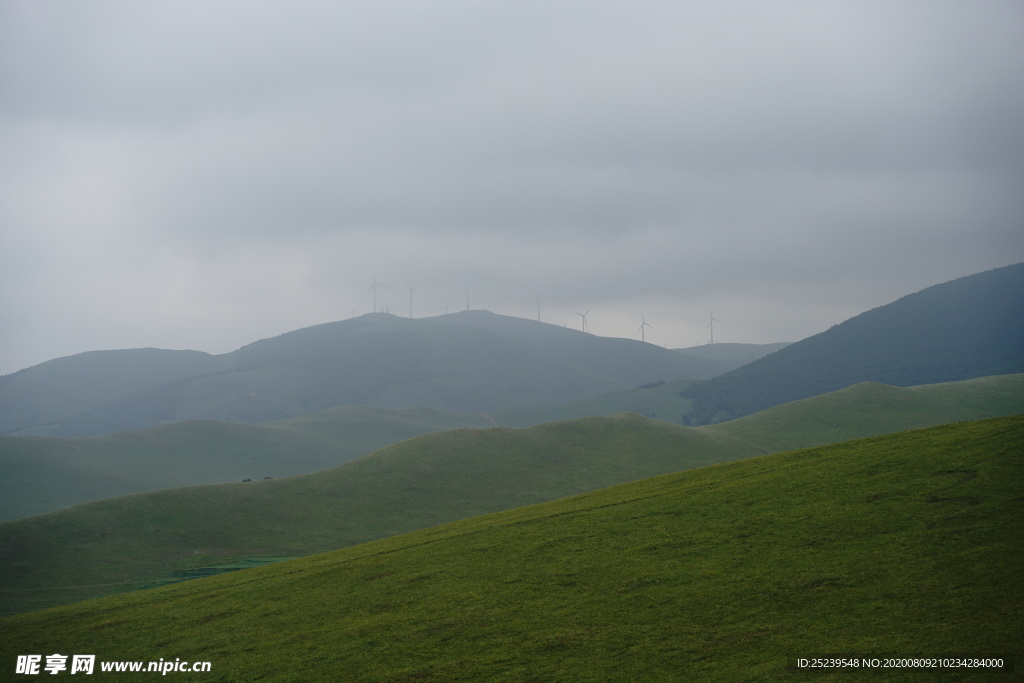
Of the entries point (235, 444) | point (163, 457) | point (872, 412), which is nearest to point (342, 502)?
point (163, 457)

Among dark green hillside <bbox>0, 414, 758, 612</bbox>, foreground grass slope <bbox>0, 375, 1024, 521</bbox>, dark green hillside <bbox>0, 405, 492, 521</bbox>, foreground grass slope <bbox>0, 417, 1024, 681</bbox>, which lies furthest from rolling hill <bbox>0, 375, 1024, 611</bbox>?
dark green hillside <bbox>0, 405, 492, 521</bbox>

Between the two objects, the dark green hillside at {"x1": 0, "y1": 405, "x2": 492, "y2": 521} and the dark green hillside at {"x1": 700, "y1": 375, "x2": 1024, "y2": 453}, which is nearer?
the dark green hillside at {"x1": 700, "y1": 375, "x2": 1024, "y2": 453}

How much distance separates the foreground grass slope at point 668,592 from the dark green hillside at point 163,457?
7515 cm

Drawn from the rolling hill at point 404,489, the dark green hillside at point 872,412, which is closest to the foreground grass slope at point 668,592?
the rolling hill at point 404,489

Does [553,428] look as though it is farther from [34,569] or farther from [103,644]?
[103,644]

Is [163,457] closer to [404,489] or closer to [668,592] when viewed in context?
[404,489]

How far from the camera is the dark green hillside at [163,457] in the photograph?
10200 cm

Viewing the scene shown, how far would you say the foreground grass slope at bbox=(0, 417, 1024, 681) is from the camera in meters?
17.8

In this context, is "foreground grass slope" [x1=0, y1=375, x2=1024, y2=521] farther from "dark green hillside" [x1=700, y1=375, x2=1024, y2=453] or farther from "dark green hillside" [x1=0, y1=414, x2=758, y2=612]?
"dark green hillside" [x1=0, y1=414, x2=758, y2=612]

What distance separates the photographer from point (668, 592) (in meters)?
22.1

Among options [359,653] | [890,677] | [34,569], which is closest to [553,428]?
[34,569]

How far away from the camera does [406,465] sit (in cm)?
8169

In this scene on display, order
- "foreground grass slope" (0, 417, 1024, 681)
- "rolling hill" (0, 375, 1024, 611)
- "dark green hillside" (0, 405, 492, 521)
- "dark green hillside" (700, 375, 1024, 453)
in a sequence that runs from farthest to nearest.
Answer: "dark green hillside" (0, 405, 492, 521) < "dark green hillside" (700, 375, 1024, 453) < "rolling hill" (0, 375, 1024, 611) < "foreground grass slope" (0, 417, 1024, 681)

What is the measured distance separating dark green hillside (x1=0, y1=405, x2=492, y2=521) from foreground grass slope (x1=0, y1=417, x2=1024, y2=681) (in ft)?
247
